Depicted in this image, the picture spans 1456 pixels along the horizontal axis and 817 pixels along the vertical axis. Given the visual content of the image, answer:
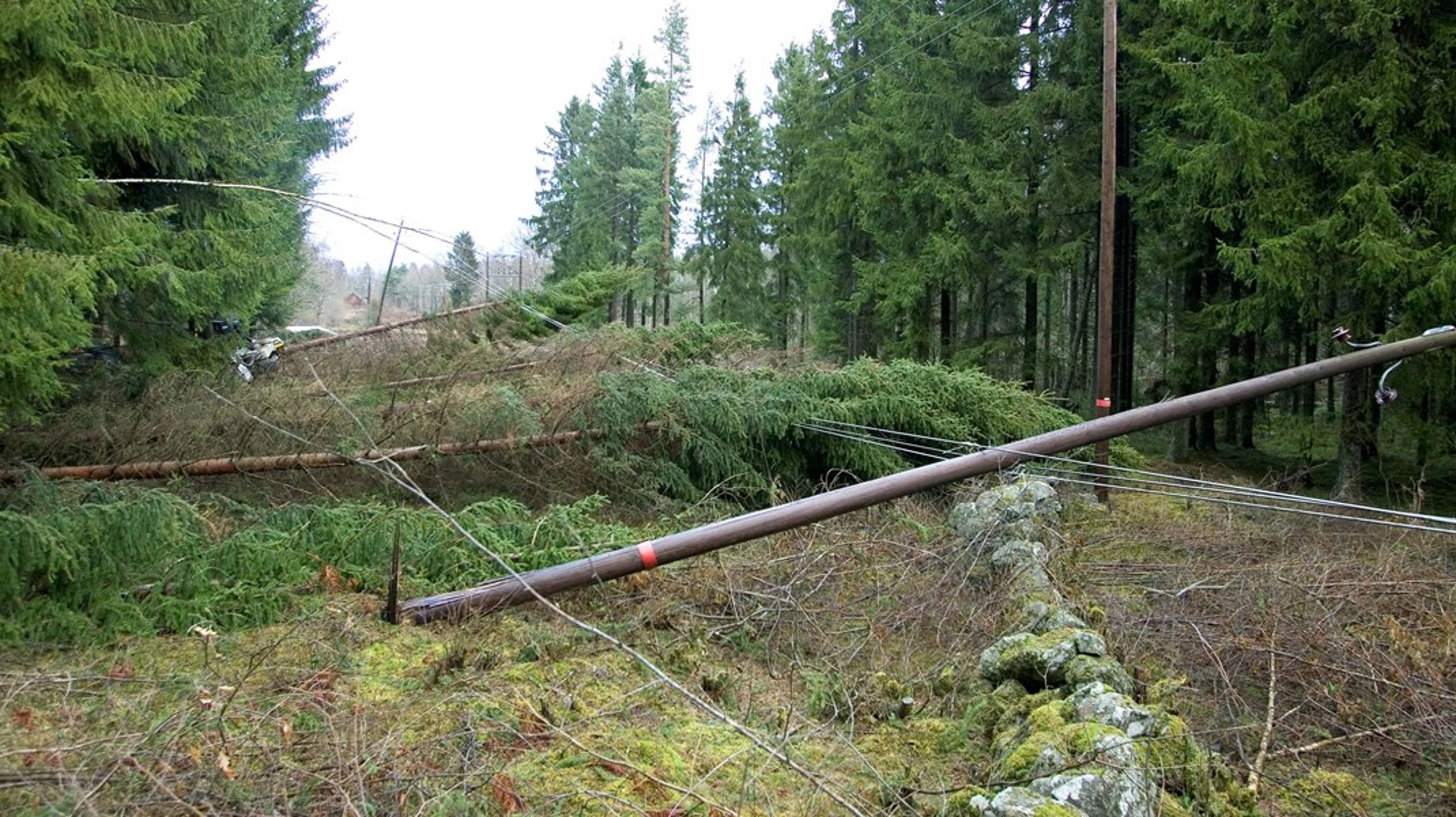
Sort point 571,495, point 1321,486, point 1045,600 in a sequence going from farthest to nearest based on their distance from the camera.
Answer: point 1321,486 < point 571,495 < point 1045,600

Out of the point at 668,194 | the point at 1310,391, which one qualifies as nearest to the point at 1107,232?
the point at 1310,391

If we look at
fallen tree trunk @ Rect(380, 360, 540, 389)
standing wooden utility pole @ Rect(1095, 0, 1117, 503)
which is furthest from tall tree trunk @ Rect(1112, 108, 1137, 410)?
fallen tree trunk @ Rect(380, 360, 540, 389)

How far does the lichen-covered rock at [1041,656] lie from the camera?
12.2ft

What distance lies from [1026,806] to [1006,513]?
3816 mm

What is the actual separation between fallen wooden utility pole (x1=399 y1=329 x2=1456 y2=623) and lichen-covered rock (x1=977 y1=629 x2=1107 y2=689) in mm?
1461

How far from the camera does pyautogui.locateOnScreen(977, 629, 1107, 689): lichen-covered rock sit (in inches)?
147

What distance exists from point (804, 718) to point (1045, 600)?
1.85m

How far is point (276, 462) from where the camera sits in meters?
6.61

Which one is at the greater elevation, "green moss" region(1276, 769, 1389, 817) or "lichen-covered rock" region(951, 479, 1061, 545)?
"lichen-covered rock" region(951, 479, 1061, 545)

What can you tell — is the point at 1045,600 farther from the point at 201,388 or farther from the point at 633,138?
the point at 633,138

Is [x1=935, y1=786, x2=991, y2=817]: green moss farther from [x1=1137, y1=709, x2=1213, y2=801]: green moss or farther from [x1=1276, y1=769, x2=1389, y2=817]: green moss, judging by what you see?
[x1=1276, y1=769, x2=1389, y2=817]: green moss

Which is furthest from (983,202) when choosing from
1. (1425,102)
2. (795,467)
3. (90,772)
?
(90,772)

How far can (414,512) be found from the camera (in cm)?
599

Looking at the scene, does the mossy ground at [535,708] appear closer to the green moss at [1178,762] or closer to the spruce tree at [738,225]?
the green moss at [1178,762]
